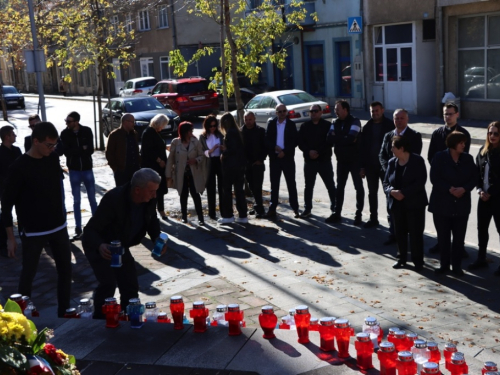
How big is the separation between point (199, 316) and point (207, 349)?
1.05 feet

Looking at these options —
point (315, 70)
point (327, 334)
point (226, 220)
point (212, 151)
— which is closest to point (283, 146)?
point (212, 151)

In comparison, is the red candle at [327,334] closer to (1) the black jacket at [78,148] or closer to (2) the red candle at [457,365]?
(2) the red candle at [457,365]

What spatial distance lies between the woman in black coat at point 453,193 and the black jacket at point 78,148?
5501mm

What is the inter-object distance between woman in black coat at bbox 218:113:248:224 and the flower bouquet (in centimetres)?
789

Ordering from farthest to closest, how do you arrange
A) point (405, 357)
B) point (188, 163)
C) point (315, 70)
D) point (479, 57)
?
point (315, 70) < point (479, 57) < point (188, 163) < point (405, 357)

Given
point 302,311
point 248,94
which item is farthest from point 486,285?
point 248,94

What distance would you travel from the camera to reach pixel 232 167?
1190 cm

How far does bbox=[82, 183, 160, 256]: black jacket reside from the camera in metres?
6.40

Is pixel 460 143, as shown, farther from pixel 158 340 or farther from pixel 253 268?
pixel 158 340

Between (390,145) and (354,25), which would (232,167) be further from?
(354,25)

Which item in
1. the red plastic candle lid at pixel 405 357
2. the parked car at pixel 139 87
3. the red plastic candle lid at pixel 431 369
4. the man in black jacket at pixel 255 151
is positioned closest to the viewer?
the red plastic candle lid at pixel 431 369

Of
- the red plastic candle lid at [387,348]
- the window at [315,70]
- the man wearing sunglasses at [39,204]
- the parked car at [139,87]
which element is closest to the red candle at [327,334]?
the red plastic candle lid at [387,348]

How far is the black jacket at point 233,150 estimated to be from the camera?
11859 millimetres

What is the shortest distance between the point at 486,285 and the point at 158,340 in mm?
4099
